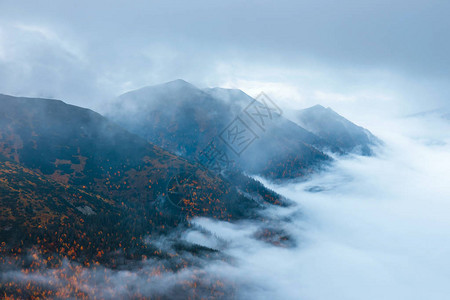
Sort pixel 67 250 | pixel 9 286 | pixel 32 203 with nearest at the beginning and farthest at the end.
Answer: pixel 9 286, pixel 67 250, pixel 32 203

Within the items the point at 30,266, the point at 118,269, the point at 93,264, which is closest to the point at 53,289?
the point at 30,266

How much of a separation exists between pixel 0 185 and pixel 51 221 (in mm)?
47908

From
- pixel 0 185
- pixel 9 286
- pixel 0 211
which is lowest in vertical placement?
pixel 9 286

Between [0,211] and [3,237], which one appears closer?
[3,237]

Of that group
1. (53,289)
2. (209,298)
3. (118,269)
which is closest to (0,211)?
(53,289)

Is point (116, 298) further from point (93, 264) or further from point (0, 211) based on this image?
point (0, 211)

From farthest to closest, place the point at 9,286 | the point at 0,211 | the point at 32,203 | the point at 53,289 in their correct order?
the point at 32,203
the point at 0,211
the point at 53,289
the point at 9,286

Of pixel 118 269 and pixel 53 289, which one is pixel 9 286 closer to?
pixel 53 289

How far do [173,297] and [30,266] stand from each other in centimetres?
9627

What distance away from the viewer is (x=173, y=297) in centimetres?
18512

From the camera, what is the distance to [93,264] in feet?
601

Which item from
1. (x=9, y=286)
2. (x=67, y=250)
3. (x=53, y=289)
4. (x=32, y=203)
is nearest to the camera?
(x=9, y=286)

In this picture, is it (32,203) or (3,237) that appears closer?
(3,237)

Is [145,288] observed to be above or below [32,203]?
below
